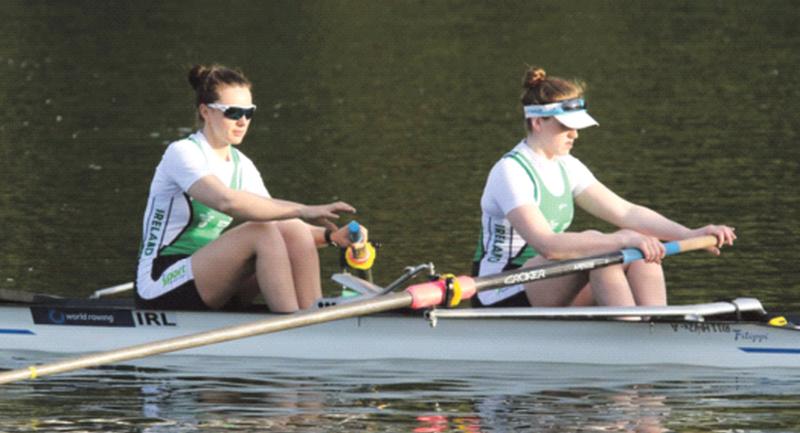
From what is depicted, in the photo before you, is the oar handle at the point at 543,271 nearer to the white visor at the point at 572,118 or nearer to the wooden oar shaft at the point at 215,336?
the wooden oar shaft at the point at 215,336

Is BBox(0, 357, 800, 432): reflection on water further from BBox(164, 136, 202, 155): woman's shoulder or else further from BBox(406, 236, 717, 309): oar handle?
BBox(164, 136, 202, 155): woman's shoulder

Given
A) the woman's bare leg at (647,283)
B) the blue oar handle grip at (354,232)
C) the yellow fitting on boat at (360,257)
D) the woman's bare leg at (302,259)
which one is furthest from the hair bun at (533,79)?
the woman's bare leg at (302,259)

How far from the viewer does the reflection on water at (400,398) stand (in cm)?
928

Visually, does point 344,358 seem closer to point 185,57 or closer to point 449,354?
point 449,354

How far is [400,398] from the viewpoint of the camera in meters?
9.84

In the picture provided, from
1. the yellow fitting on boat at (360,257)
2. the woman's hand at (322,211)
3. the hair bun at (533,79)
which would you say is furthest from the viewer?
the yellow fitting on boat at (360,257)

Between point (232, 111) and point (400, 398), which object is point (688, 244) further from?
point (232, 111)

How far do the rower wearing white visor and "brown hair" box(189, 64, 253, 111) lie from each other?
1.44m

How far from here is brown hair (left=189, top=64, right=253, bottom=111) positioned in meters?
10.3

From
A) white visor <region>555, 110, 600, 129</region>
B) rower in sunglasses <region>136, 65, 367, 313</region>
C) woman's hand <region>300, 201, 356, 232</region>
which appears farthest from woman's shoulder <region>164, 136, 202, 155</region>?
white visor <region>555, 110, 600, 129</region>

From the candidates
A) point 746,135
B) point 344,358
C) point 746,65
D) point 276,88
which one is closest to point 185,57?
point 276,88

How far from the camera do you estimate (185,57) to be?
31266mm

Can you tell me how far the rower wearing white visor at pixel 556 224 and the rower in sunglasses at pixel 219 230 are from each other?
83 cm

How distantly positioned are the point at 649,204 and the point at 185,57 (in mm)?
15648
